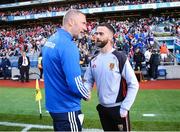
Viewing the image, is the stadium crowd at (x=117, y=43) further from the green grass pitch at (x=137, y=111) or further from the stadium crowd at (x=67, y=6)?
the stadium crowd at (x=67, y=6)

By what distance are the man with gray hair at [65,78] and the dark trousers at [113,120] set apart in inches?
21.4

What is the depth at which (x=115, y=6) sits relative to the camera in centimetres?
4697

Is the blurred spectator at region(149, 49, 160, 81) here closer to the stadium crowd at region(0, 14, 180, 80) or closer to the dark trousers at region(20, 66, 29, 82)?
the stadium crowd at region(0, 14, 180, 80)

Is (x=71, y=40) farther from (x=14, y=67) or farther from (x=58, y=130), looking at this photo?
(x=14, y=67)

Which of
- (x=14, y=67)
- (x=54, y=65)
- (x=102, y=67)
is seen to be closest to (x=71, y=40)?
(x=54, y=65)

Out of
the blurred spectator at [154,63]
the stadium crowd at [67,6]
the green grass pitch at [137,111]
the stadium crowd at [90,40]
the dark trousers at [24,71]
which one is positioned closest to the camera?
the green grass pitch at [137,111]

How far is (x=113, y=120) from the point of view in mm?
4363

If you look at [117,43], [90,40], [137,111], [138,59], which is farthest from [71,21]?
[90,40]

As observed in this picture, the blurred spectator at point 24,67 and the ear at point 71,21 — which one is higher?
the ear at point 71,21

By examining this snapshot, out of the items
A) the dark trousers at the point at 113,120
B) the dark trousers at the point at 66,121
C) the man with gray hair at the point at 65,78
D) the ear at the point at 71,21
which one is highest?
the ear at the point at 71,21

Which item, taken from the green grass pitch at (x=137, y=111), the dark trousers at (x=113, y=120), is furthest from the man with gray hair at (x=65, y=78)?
the green grass pitch at (x=137, y=111)

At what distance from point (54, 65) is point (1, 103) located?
9370 millimetres

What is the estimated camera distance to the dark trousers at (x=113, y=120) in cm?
432

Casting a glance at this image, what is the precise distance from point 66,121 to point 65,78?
44 cm
